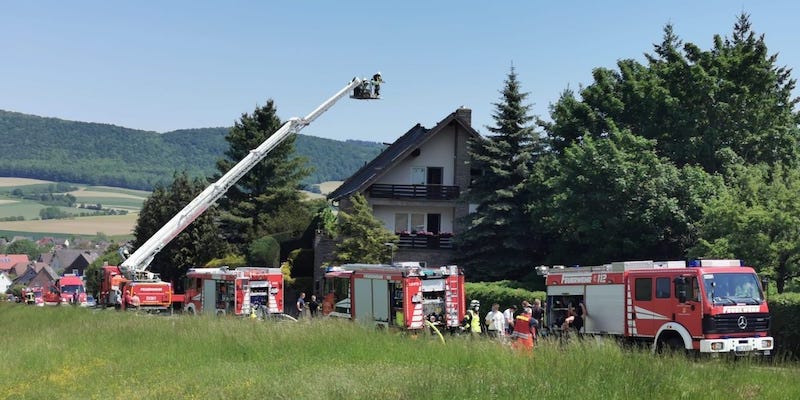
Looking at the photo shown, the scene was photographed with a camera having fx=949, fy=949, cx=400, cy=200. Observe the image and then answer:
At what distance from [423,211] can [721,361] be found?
123ft

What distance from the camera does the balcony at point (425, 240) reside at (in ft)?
162

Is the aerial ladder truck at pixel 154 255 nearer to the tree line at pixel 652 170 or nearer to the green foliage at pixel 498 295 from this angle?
the tree line at pixel 652 170

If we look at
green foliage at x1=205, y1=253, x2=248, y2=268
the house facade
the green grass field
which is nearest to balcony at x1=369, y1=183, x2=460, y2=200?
the house facade

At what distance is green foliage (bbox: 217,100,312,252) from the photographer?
6581 cm

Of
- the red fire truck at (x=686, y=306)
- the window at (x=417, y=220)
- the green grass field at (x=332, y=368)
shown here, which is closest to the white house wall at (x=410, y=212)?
the window at (x=417, y=220)

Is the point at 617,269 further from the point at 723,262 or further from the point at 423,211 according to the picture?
the point at 423,211

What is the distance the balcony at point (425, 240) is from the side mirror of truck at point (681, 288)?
28627 mm

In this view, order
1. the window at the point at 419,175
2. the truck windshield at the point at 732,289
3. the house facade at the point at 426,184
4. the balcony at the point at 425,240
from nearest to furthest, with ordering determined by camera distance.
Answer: the truck windshield at the point at 732,289, the balcony at the point at 425,240, the house facade at the point at 426,184, the window at the point at 419,175

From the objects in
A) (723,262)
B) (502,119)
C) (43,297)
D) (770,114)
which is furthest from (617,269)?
(43,297)

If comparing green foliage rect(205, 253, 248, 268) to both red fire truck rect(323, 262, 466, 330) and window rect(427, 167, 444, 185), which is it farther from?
red fire truck rect(323, 262, 466, 330)

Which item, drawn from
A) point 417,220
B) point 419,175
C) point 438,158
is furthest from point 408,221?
point 438,158

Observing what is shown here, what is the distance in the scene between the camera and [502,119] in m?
44.4

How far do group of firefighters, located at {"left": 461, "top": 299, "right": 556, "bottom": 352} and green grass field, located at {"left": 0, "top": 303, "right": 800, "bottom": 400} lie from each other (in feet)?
4.78

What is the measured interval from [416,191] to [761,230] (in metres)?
25.0
